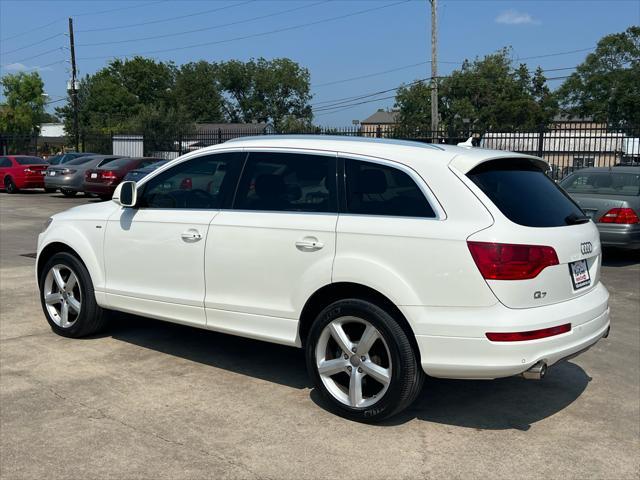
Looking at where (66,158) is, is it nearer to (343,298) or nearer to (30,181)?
(30,181)

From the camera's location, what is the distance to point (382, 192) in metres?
4.14

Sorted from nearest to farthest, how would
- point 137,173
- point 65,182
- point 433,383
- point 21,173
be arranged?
point 433,383 → point 137,173 → point 65,182 → point 21,173

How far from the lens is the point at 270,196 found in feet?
15.1

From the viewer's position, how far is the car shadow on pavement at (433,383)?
4.32 m

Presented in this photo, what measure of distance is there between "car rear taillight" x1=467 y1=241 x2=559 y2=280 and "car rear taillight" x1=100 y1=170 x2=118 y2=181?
62.4 ft

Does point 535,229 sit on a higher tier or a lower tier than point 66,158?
lower

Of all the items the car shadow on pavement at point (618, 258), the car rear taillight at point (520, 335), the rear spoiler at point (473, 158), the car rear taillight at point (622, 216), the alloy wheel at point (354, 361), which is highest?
the rear spoiler at point (473, 158)

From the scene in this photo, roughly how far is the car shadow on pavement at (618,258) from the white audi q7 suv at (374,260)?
6.83 meters

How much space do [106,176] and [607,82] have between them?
265ft

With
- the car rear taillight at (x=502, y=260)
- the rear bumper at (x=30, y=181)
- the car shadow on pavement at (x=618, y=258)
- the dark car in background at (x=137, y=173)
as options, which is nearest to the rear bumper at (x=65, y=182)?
the rear bumper at (x=30, y=181)

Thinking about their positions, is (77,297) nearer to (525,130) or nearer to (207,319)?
(207,319)

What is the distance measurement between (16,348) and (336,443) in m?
3.20

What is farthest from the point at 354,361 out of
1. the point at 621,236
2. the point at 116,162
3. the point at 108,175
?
the point at 116,162

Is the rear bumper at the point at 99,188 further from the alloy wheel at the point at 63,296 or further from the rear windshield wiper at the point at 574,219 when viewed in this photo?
the rear windshield wiper at the point at 574,219
